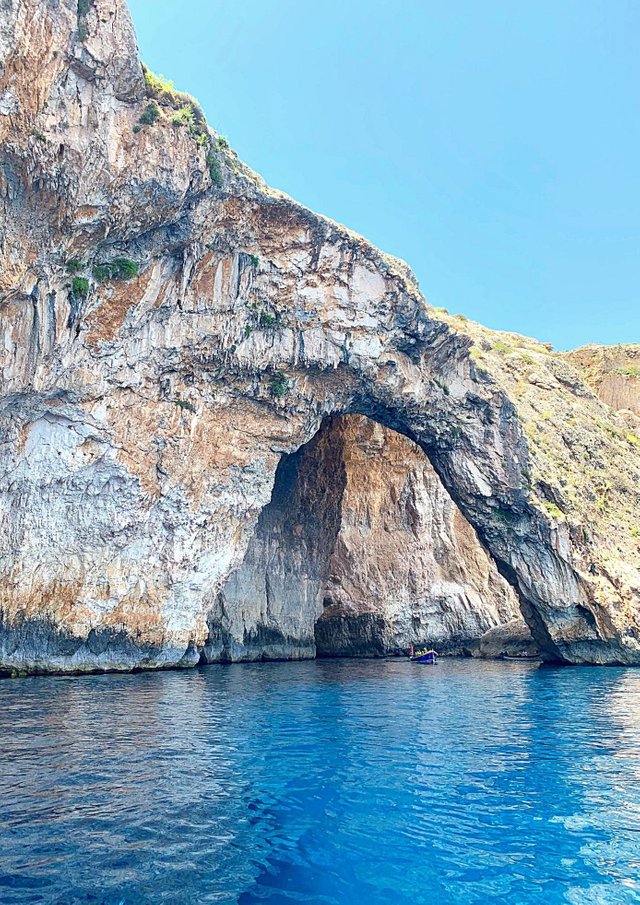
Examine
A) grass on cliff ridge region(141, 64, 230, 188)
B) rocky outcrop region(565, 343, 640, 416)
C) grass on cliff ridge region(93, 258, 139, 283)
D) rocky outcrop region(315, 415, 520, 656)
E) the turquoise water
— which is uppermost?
rocky outcrop region(565, 343, 640, 416)

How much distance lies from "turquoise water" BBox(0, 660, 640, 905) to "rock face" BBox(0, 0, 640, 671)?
883cm

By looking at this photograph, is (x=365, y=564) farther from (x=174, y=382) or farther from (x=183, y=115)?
(x=183, y=115)

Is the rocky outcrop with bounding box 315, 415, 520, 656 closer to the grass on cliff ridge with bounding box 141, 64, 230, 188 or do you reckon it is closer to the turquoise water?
the grass on cliff ridge with bounding box 141, 64, 230, 188

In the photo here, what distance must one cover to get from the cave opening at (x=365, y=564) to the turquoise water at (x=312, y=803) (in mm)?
22095

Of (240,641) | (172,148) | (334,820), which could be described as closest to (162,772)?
(334,820)

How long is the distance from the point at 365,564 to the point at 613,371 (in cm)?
3487

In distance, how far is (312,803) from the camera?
9117mm

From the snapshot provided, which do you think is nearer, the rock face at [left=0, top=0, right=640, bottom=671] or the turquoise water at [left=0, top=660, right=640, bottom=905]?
the turquoise water at [left=0, top=660, right=640, bottom=905]

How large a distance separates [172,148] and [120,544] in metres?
14.9

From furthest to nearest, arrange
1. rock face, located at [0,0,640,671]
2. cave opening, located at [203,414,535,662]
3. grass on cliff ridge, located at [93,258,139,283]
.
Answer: cave opening, located at [203,414,535,662], grass on cliff ridge, located at [93,258,139,283], rock face, located at [0,0,640,671]

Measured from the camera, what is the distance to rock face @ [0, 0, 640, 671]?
20.3 m

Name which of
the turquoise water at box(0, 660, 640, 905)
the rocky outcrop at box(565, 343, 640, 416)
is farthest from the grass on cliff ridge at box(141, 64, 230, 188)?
the rocky outcrop at box(565, 343, 640, 416)

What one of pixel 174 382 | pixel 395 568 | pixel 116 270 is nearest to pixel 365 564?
pixel 395 568

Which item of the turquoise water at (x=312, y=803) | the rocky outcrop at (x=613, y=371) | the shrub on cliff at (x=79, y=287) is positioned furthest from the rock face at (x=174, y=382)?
the rocky outcrop at (x=613, y=371)
